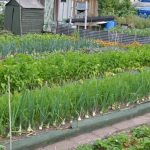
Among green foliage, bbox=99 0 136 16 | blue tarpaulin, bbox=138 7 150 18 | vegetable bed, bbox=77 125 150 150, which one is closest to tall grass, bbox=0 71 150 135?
vegetable bed, bbox=77 125 150 150

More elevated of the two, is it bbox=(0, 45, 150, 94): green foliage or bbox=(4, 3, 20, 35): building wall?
bbox=(4, 3, 20, 35): building wall

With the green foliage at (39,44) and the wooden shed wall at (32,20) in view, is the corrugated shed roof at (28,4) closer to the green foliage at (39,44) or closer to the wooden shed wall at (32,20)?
the wooden shed wall at (32,20)

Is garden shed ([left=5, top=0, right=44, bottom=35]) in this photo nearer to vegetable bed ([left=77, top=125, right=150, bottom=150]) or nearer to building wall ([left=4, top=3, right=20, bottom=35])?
building wall ([left=4, top=3, right=20, bottom=35])

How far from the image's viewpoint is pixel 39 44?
8.79 meters

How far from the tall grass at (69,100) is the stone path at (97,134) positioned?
0.78 feet

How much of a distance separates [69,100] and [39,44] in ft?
15.6

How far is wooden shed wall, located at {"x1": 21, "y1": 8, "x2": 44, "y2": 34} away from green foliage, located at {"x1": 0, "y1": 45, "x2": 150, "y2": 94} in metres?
5.23

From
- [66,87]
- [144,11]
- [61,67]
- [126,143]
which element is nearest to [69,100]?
[66,87]

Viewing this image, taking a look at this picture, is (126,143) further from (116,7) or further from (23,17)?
(116,7)

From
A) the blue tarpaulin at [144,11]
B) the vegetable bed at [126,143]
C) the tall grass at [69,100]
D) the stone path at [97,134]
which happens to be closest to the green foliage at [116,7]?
the blue tarpaulin at [144,11]

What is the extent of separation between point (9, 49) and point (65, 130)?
4.43 meters

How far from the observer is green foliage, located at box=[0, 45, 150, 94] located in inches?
210

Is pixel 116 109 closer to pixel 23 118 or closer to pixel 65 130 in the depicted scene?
pixel 65 130

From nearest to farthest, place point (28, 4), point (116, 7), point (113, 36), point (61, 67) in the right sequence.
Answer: point (61, 67), point (113, 36), point (28, 4), point (116, 7)
